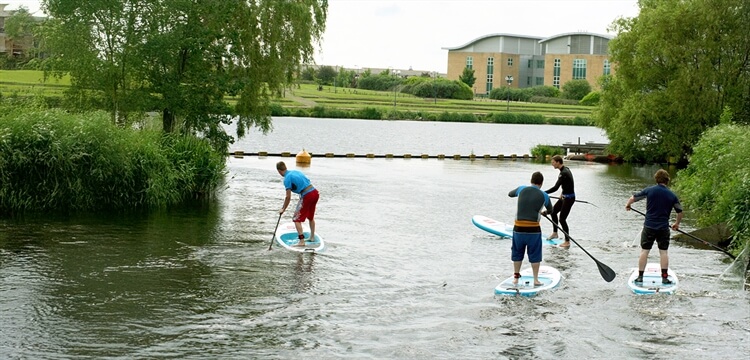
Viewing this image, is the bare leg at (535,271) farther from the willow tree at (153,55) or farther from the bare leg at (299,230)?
the willow tree at (153,55)

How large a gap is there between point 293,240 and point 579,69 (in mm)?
151900

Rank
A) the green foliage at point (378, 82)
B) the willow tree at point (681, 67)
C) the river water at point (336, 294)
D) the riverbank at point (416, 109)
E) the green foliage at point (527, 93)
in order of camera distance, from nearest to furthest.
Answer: the river water at point (336, 294)
the willow tree at point (681, 67)
the riverbank at point (416, 109)
the green foliage at point (527, 93)
the green foliage at point (378, 82)

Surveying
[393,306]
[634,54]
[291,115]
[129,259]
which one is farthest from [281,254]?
[291,115]

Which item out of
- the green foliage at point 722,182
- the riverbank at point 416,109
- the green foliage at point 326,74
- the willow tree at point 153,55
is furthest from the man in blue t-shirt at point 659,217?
the green foliage at point 326,74

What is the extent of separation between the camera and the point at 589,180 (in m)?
39.1

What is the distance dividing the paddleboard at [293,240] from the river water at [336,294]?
0.97ft

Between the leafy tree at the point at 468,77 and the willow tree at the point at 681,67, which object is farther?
the leafy tree at the point at 468,77

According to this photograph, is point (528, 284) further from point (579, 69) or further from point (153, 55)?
point (579, 69)

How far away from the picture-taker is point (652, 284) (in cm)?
1441

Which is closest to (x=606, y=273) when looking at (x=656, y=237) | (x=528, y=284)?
(x=656, y=237)

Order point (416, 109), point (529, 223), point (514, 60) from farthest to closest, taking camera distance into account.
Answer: point (514, 60) → point (416, 109) → point (529, 223)

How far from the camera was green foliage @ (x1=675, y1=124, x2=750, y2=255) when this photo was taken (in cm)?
1870

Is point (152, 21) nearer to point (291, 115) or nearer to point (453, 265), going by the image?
point (453, 265)

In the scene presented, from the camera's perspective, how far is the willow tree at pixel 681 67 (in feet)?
155
